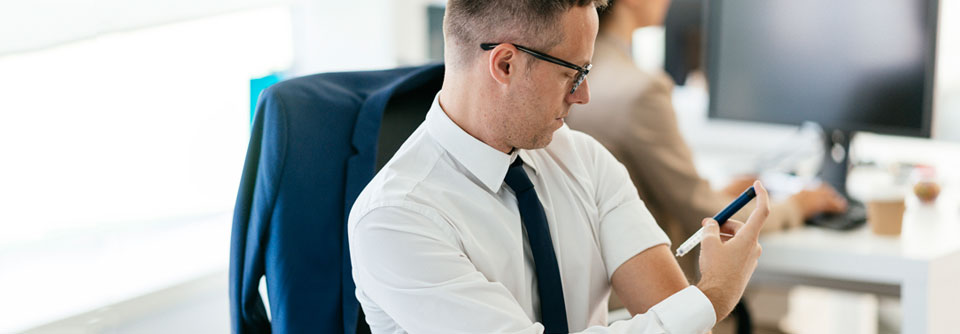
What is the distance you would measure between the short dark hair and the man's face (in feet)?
0.04

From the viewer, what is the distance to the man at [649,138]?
2.11 meters

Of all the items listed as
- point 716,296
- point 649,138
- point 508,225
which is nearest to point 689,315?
point 716,296

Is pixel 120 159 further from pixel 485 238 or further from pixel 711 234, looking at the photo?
pixel 711 234

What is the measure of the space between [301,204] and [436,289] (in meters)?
0.31

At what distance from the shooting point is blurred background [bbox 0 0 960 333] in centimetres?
173

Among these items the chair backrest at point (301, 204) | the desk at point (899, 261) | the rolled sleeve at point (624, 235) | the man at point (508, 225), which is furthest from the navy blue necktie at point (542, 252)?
the desk at point (899, 261)

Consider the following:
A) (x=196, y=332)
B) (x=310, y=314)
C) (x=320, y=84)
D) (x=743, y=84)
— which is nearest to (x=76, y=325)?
(x=196, y=332)

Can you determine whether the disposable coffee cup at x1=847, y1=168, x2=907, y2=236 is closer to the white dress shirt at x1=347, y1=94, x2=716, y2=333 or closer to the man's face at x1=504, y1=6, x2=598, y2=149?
the white dress shirt at x1=347, y1=94, x2=716, y2=333

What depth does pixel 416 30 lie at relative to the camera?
2.94 metres

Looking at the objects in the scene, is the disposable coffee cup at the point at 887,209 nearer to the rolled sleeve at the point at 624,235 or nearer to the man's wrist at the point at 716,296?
the rolled sleeve at the point at 624,235

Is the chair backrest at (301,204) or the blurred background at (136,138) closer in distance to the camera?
the chair backrest at (301,204)

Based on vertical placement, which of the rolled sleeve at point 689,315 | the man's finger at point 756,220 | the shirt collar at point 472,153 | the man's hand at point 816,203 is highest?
the shirt collar at point 472,153

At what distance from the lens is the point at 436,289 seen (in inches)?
47.7

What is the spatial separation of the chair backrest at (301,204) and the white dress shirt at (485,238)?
131 mm
